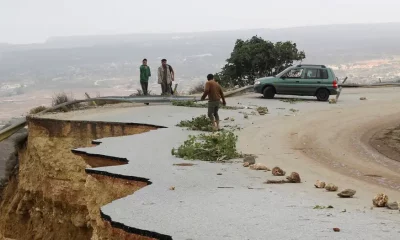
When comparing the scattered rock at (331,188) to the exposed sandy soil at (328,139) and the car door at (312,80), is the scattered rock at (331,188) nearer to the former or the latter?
the exposed sandy soil at (328,139)

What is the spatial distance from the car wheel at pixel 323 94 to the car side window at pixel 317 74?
2.07 feet

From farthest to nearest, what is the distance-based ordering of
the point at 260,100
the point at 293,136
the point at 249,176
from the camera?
the point at 260,100 < the point at 293,136 < the point at 249,176

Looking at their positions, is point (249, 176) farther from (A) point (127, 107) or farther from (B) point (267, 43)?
(B) point (267, 43)

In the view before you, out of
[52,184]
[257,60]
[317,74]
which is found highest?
[317,74]

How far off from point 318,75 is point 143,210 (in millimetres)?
20121

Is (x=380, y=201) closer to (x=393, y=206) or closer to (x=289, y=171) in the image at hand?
(x=393, y=206)

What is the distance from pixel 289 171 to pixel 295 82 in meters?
15.5

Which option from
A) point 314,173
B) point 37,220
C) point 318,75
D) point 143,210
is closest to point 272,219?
point 143,210

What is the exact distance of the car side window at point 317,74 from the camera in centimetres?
2974

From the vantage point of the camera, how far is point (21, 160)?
23.0 m

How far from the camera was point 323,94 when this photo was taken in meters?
29.4

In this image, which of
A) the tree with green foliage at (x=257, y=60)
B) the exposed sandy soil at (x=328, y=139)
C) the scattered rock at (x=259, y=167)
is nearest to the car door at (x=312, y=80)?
the exposed sandy soil at (x=328, y=139)

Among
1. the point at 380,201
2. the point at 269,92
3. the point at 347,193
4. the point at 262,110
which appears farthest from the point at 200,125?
the point at 269,92

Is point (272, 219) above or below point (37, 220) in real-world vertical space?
above
